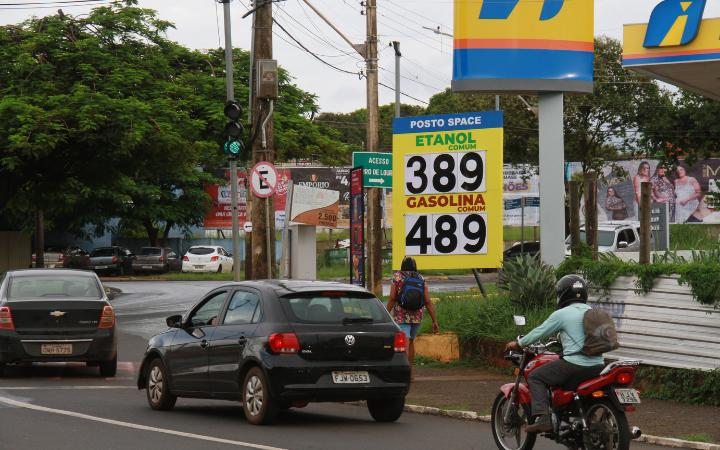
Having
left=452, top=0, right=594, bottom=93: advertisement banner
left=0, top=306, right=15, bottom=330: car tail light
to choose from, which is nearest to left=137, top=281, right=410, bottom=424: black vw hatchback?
left=0, top=306, right=15, bottom=330: car tail light

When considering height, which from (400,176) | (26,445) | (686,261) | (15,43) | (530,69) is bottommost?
(26,445)

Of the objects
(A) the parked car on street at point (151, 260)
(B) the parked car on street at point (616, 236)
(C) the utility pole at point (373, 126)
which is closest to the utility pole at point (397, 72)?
(B) the parked car on street at point (616, 236)

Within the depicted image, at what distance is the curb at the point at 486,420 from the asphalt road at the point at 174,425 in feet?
0.48

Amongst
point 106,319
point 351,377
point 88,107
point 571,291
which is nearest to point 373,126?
point 88,107

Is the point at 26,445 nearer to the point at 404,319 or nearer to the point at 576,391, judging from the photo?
the point at 576,391

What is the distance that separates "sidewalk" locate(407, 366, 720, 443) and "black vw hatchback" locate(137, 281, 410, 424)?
5.09ft

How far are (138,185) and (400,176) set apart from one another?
38739mm

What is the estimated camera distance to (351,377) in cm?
1229

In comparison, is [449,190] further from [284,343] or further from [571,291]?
[571,291]

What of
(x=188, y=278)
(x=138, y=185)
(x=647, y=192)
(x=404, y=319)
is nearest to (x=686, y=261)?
(x=647, y=192)

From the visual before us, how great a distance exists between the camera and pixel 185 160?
3794cm

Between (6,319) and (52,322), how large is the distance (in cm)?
62

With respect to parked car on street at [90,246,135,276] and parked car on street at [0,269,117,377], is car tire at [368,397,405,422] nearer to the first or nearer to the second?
parked car on street at [0,269,117,377]

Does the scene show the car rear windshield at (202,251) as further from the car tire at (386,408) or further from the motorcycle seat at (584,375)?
the motorcycle seat at (584,375)
